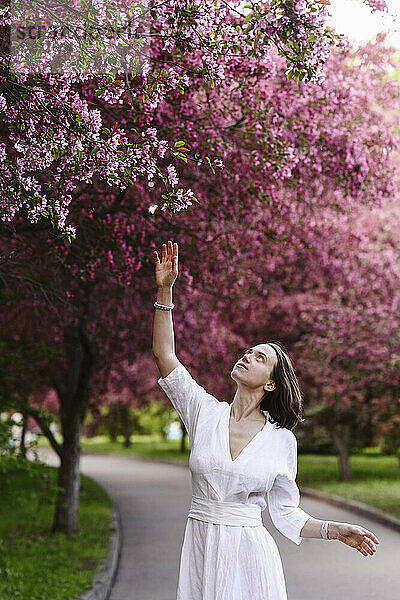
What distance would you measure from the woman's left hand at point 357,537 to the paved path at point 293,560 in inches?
225

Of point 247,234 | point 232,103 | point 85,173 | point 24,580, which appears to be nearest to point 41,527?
point 24,580

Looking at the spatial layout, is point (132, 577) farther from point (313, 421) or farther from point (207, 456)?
point (313, 421)

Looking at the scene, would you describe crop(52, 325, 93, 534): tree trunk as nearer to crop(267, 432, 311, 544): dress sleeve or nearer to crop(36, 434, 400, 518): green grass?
crop(36, 434, 400, 518): green grass

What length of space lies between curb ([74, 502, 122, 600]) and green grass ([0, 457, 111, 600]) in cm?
9

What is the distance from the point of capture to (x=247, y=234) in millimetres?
11289

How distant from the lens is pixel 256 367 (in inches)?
164

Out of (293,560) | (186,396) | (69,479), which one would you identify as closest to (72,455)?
(69,479)

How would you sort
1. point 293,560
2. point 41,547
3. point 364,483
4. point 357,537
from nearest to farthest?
point 357,537
point 293,560
point 41,547
point 364,483

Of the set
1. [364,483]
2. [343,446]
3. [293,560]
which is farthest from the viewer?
[343,446]

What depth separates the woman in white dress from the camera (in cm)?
387

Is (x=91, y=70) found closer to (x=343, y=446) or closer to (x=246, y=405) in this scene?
(x=246, y=405)

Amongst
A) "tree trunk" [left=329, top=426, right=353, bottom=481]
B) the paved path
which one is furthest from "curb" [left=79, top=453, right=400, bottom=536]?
"tree trunk" [left=329, top=426, right=353, bottom=481]

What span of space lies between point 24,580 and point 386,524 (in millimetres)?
8111

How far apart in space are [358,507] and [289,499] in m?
14.0
